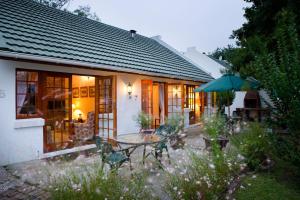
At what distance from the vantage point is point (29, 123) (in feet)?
20.8

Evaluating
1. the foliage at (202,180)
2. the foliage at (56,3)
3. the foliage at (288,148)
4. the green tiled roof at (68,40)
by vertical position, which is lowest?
the foliage at (202,180)

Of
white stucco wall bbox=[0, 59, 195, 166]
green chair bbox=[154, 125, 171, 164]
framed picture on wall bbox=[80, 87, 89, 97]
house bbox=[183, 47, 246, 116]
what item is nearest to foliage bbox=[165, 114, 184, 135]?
green chair bbox=[154, 125, 171, 164]

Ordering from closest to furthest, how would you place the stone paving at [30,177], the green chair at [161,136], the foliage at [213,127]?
the stone paving at [30,177] → the foliage at [213,127] → the green chair at [161,136]

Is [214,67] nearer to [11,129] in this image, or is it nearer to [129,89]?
[129,89]

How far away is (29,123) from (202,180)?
16.1 ft

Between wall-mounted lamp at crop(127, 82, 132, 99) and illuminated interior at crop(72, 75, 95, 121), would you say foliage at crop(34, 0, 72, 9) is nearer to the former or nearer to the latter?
illuminated interior at crop(72, 75, 95, 121)

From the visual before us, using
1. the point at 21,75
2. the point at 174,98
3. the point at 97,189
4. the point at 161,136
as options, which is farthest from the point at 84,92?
the point at 97,189

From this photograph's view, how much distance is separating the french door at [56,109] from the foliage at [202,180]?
4.72 meters

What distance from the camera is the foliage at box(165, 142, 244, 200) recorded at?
130 inches

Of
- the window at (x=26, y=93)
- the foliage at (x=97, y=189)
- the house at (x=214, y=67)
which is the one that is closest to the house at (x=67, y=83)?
the window at (x=26, y=93)

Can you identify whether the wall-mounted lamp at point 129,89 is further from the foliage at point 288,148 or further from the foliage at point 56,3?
the foliage at point 56,3

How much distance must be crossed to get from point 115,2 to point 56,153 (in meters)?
Result: 19.4

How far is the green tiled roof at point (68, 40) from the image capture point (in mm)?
6804

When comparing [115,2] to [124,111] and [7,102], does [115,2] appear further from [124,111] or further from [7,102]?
[7,102]
